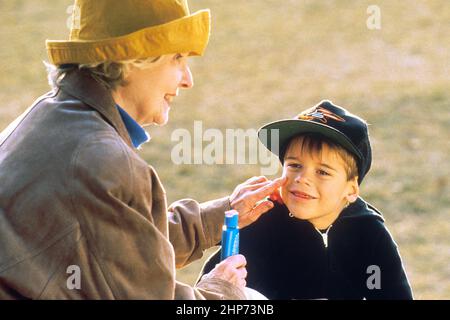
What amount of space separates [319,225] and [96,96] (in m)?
0.95

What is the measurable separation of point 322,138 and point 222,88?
18.4 feet

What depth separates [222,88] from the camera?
8.56 m

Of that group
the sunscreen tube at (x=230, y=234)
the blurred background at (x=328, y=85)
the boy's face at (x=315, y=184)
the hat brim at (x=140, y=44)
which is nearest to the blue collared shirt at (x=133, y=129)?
the hat brim at (x=140, y=44)

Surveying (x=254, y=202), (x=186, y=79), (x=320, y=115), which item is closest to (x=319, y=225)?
(x=254, y=202)

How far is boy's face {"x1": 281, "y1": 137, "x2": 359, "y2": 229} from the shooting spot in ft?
9.76

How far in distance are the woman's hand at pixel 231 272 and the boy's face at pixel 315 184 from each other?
0.40 meters

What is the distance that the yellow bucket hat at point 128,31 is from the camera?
7.98 ft

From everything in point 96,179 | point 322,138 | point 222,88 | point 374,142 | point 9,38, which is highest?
point 9,38

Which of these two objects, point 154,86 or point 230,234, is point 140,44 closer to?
point 154,86

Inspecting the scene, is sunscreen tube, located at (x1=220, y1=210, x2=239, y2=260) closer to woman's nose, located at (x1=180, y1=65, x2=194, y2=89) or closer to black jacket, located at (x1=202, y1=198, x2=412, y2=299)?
black jacket, located at (x1=202, y1=198, x2=412, y2=299)
